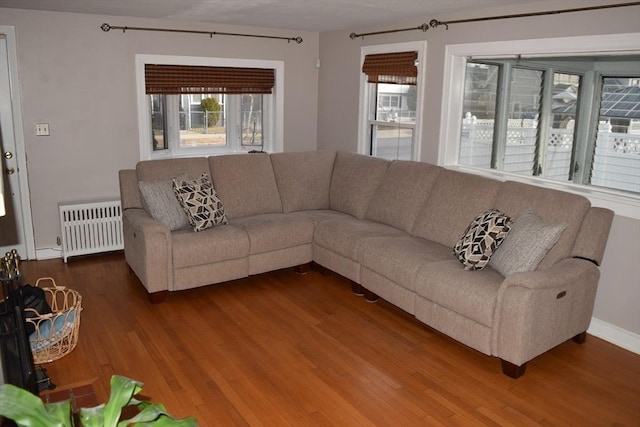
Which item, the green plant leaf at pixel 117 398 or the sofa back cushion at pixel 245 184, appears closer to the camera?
the green plant leaf at pixel 117 398

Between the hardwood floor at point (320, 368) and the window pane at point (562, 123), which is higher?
the window pane at point (562, 123)

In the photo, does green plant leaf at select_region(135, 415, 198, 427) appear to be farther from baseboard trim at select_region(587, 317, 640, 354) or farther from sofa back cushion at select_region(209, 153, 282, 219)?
sofa back cushion at select_region(209, 153, 282, 219)

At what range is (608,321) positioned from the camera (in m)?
3.58

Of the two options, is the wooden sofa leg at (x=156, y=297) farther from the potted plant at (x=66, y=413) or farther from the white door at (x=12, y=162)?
the potted plant at (x=66, y=413)

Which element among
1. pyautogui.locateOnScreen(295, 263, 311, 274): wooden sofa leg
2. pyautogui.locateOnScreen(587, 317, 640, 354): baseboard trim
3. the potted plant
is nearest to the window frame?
pyautogui.locateOnScreen(587, 317, 640, 354): baseboard trim

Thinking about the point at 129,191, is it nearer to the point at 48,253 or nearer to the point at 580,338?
the point at 48,253

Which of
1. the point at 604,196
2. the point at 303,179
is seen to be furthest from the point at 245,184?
the point at 604,196

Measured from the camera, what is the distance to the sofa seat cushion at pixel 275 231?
428 centimetres

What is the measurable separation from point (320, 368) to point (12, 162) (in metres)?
3.43

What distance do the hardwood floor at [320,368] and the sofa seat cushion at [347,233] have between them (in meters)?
0.40

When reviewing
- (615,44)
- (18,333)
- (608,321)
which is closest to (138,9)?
(18,333)

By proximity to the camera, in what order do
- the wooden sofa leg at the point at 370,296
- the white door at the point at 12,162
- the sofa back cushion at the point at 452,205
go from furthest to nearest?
the white door at the point at 12,162 < the wooden sofa leg at the point at 370,296 < the sofa back cushion at the point at 452,205

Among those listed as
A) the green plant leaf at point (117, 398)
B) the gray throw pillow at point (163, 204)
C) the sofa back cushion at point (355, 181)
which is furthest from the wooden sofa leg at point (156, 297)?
the green plant leaf at point (117, 398)

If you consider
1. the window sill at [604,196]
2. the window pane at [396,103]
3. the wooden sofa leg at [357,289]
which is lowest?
the wooden sofa leg at [357,289]
